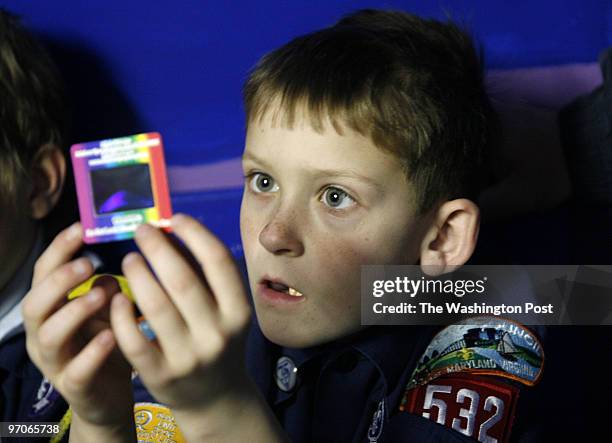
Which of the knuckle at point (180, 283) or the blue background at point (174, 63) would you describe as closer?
the knuckle at point (180, 283)

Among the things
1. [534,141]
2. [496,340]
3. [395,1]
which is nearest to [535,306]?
[496,340]

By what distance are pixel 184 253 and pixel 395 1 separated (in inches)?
36.0

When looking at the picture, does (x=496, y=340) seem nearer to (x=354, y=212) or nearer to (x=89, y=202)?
(x=354, y=212)

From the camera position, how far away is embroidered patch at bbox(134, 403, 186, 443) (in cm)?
92

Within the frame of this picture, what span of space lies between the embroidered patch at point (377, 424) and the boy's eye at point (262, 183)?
0.32 meters

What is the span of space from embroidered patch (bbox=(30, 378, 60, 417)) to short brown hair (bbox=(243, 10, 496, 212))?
0.51 meters

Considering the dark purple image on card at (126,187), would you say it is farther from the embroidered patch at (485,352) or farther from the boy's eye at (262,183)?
the embroidered patch at (485,352)

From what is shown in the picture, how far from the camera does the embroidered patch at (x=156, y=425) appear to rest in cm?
92

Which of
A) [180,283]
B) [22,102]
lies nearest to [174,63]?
[22,102]

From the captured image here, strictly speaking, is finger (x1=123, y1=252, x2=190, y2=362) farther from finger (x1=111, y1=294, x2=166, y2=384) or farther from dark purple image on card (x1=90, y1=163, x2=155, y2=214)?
dark purple image on card (x1=90, y1=163, x2=155, y2=214)

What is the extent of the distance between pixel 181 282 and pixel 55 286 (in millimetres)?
129

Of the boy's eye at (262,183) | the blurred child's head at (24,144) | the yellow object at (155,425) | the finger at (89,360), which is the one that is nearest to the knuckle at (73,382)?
the finger at (89,360)

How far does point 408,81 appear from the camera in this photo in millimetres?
960

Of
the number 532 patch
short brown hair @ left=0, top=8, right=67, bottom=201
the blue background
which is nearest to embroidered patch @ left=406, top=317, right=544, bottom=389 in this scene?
the number 532 patch
